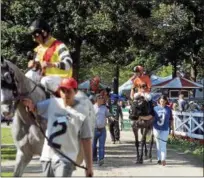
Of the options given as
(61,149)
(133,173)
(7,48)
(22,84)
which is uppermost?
(7,48)

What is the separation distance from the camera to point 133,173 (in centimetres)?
1120

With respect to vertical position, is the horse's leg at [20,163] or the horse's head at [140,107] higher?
the horse's head at [140,107]

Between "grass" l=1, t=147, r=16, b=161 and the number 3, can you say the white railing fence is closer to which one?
the number 3

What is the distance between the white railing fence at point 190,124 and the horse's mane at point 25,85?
669 centimetres

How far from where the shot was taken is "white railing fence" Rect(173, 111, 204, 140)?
47.1 ft

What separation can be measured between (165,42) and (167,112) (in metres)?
16.7

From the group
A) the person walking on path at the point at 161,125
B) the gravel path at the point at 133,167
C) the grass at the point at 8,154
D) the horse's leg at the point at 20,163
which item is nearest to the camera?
the horse's leg at the point at 20,163

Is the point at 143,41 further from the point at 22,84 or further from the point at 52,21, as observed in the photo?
the point at 22,84

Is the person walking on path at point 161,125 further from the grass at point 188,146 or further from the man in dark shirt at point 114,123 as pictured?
the man in dark shirt at point 114,123

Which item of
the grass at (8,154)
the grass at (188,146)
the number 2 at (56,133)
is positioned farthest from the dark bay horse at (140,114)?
the number 2 at (56,133)

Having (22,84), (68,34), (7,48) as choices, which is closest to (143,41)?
(68,34)

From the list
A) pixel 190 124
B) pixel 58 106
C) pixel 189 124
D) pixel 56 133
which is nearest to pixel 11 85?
pixel 58 106

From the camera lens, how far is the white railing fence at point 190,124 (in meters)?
14.3

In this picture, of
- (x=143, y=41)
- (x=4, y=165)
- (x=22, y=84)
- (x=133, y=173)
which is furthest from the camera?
(x=143, y=41)
